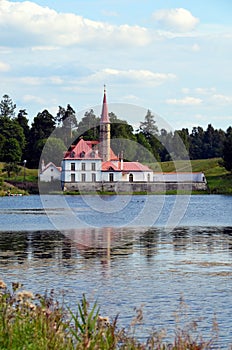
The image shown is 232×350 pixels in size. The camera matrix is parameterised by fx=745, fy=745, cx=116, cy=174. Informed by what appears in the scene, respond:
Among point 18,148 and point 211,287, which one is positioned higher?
point 18,148

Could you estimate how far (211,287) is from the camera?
24203 mm

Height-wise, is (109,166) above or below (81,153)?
below

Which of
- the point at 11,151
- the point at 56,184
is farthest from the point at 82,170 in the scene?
the point at 11,151

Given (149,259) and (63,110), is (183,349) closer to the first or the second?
(149,259)

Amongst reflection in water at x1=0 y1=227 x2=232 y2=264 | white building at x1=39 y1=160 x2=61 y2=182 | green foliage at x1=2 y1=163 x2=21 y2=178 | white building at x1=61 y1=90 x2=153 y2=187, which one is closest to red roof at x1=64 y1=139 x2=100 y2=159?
white building at x1=61 y1=90 x2=153 y2=187

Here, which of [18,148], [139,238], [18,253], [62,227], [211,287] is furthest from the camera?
[18,148]

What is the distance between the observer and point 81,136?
547 ft

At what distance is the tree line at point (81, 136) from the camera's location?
152 m

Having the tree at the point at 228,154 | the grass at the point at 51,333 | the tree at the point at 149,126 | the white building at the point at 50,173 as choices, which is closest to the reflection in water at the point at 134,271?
the grass at the point at 51,333

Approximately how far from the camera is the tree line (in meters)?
152

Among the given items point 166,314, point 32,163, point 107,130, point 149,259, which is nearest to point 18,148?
point 32,163

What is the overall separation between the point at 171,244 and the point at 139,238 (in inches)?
177

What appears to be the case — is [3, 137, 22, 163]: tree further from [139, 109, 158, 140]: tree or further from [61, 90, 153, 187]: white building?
[139, 109, 158, 140]: tree

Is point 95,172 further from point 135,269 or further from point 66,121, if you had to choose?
point 135,269
